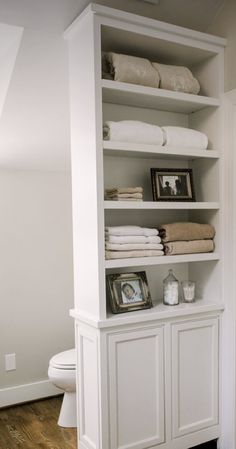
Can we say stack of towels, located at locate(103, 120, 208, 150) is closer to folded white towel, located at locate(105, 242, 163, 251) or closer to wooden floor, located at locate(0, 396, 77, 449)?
folded white towel, located at locate(105, 242, 163, 251)

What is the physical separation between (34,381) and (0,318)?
1.92ft

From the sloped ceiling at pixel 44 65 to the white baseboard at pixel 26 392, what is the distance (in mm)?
1772

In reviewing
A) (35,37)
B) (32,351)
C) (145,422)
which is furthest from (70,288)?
(35,37)

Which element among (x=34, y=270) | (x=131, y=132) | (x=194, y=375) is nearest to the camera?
(x=131, y=132)

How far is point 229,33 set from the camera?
225 cm

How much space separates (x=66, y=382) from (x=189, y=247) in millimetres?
1267

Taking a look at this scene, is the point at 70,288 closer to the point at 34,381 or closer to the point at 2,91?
the point at 34,381

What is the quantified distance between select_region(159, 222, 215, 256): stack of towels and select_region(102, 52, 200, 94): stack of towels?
72cm

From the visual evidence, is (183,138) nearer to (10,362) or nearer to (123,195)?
(123,195)

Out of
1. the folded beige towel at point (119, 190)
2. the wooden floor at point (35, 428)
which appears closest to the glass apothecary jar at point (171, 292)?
the folded beige towel at point (119, 190)

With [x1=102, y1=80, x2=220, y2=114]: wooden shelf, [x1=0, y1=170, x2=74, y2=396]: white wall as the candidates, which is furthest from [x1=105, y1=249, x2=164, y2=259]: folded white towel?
[x1=0, y1=170, x2=74, y2=396]: white wall

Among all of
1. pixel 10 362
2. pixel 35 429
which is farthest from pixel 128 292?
pixel 10 362

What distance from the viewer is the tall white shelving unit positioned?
1.94 m

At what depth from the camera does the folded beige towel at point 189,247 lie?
2.14 m
